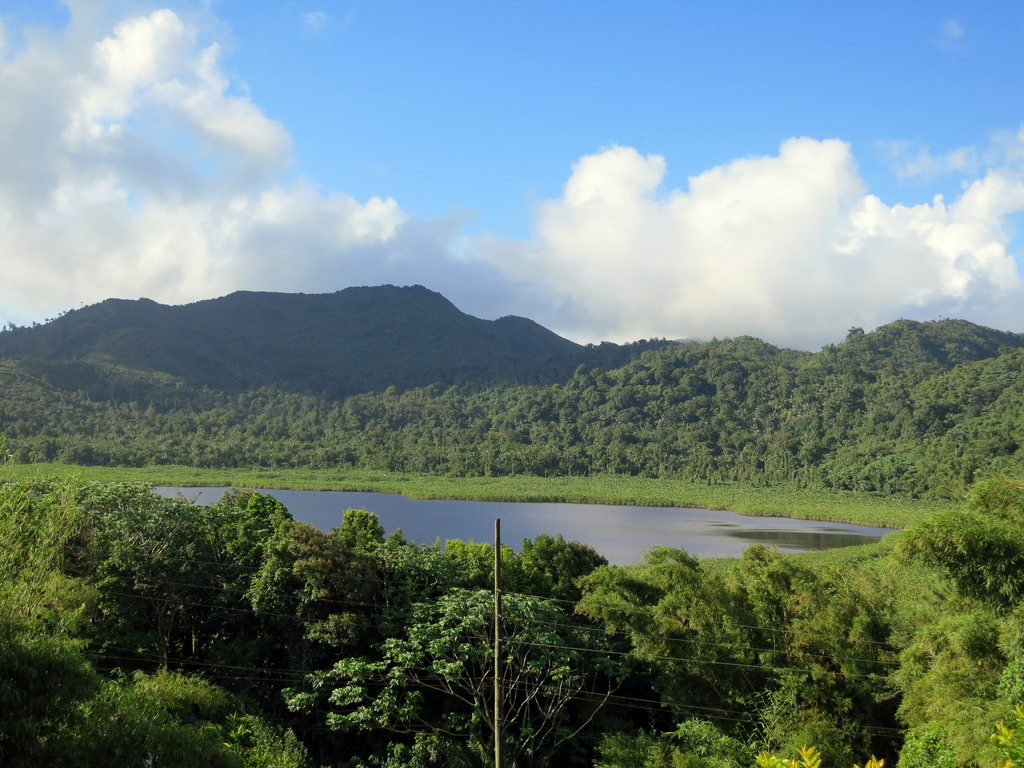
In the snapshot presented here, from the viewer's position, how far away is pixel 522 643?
655 inches

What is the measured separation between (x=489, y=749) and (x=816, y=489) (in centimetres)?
9259

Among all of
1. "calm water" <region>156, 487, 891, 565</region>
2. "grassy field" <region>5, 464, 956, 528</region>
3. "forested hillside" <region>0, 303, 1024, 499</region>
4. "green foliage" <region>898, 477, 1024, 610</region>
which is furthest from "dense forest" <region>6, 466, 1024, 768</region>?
"forested hillside" <region>0, 303, 1024, 499</region>

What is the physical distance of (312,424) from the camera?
518 feet

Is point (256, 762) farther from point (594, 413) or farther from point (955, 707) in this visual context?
point (594, 413)

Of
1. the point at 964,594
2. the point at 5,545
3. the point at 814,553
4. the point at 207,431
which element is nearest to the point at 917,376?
the point at 814,553

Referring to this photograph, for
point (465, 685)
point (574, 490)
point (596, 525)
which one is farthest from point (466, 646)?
point (574, 490)

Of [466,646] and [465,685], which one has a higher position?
[466,646]

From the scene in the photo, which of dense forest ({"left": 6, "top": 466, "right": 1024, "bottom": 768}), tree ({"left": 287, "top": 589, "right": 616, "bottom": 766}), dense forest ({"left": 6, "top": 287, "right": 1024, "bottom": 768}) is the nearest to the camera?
dense forest ({"left": 6, "top": 287, "right": 1024, "bottom": 768})

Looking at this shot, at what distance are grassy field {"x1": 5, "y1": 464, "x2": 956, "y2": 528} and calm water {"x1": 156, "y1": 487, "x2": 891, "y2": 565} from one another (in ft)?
5.83

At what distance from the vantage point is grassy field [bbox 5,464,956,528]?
79688mm

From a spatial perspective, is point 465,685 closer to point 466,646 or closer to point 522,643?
point 466,646

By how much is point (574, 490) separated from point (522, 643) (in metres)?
81.8

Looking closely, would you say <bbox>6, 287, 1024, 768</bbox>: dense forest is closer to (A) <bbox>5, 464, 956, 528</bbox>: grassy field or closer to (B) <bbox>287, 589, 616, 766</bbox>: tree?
(B) <bbox>287, 589, 616, 766</bbox>: tree

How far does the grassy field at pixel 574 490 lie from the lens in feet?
261
